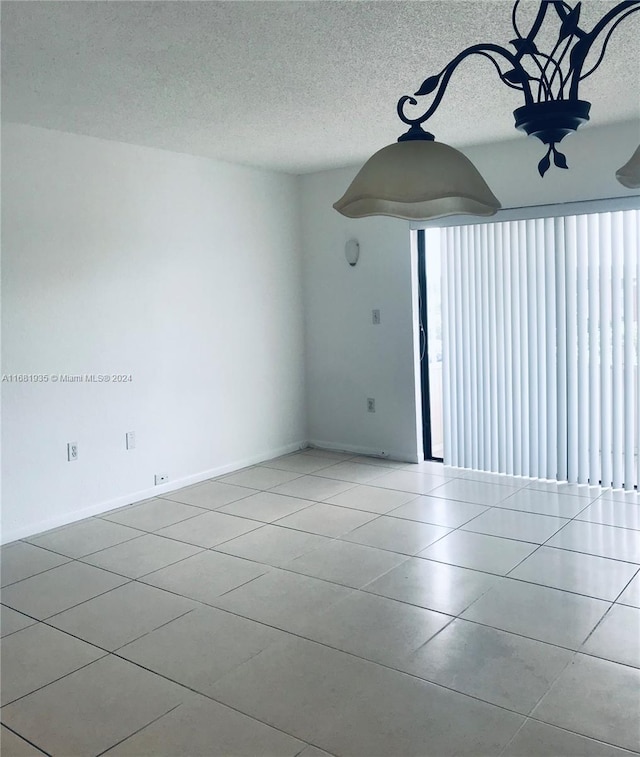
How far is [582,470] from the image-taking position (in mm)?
4941

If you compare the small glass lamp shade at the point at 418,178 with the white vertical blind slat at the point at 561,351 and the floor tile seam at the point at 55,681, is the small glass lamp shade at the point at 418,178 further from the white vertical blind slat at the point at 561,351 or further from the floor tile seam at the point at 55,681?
the white vertical blind slat at the point at 561,351

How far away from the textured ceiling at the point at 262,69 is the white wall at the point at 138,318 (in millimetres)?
378

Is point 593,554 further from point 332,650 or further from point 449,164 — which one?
point 449,164

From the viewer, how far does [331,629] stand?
297 centimetres

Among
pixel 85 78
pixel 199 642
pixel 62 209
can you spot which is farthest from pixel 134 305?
pixel 199 642

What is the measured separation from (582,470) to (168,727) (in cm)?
353

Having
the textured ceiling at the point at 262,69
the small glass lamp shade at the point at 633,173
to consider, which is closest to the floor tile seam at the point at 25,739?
the small glass lamp shade at the point at 633,173

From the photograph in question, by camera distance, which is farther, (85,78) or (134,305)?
(134,305)

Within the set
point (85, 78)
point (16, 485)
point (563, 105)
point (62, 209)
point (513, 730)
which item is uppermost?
point (85, 78)

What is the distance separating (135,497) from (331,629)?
2.37m

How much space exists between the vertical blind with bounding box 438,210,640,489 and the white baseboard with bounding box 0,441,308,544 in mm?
1541

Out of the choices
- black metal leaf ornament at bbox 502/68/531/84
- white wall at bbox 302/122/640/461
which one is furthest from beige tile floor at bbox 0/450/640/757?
black metal leaf ornament at bbox 502/68/531/84

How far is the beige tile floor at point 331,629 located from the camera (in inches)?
90.4

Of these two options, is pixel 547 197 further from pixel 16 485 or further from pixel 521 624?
pixel 16 485
